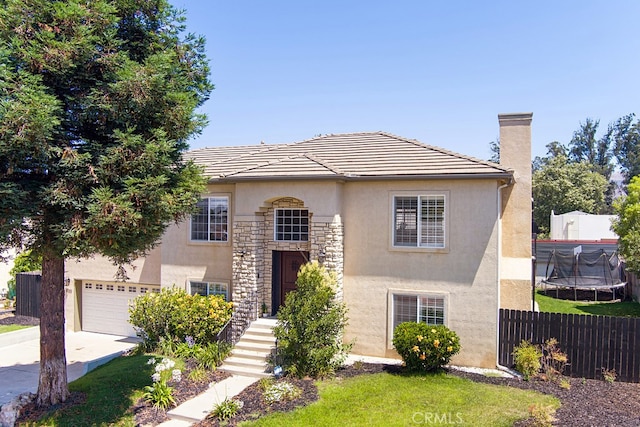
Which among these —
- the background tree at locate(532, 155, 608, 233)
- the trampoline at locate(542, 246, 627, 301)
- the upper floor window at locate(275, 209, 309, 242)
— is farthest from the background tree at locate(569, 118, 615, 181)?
the upper floor window at locate(275, 209, 309, 242)

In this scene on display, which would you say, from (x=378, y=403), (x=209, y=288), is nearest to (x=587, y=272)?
(x=378, y=403)

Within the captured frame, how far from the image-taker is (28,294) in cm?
2016

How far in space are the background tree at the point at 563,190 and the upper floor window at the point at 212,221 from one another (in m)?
38.9

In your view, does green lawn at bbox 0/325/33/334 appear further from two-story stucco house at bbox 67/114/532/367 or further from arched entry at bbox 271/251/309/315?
arched entry at bbox 271/251/309/315

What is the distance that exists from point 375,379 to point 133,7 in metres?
10.3

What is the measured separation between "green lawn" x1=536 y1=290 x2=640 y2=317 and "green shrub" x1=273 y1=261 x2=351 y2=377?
12.9 m

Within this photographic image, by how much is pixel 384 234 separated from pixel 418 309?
2436 millimetres

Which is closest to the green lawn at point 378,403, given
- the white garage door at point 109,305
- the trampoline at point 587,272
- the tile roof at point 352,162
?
the tile roof at point 352,162

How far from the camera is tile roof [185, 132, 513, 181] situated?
42.2ft

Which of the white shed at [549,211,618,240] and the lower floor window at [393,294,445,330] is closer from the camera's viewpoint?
the lower floor window at [393,294,445,330]

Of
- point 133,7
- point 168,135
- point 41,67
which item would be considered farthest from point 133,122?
point 133,7

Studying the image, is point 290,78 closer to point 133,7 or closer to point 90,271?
point 133,7

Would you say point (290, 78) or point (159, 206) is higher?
point (290, 78)

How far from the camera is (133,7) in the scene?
931 cm
